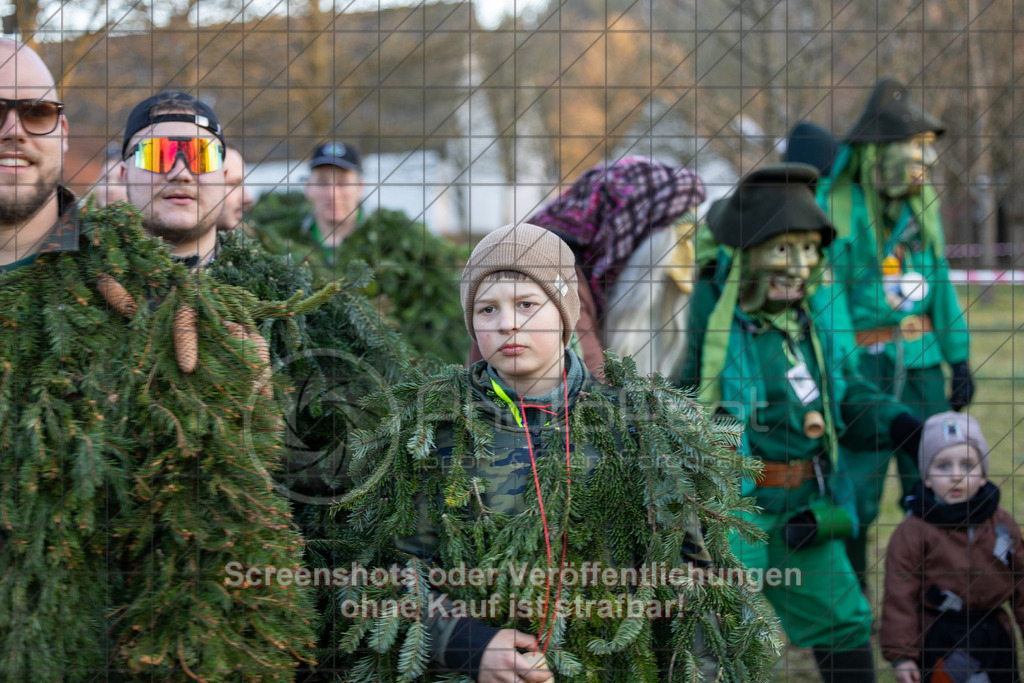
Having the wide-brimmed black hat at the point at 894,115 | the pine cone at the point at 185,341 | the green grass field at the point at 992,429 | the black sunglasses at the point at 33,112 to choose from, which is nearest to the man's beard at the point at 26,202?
the black sunglasses at the point at 33,112

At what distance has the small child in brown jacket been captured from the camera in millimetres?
2746

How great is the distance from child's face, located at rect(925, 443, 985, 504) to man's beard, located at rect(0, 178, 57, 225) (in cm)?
257

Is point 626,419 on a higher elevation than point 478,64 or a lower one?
lower

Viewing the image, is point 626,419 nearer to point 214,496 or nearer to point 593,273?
point 214,496

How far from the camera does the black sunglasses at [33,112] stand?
210cm

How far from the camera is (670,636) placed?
198 centimetres

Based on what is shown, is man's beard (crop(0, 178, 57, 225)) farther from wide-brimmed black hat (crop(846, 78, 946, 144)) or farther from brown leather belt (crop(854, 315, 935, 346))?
wide-brimmed black hat (crop(846, 78, 946, 144))

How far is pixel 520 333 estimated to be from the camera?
1991 millimetres

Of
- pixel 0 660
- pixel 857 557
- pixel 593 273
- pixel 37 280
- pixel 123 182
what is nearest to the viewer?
pixel 0 660

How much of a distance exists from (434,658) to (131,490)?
699 millimetres

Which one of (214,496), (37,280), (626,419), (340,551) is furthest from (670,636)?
(37,280)

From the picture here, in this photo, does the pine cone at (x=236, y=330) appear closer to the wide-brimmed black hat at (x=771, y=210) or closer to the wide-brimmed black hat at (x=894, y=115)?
the wide-brimmed black hat at (x=771, y=210)

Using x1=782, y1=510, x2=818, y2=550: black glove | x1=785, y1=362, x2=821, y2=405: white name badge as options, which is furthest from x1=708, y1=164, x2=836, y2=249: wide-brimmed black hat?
x1=782, y1=510, x2=818, y2=550: black glove

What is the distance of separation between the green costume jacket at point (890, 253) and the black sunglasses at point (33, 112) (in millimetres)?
2717
